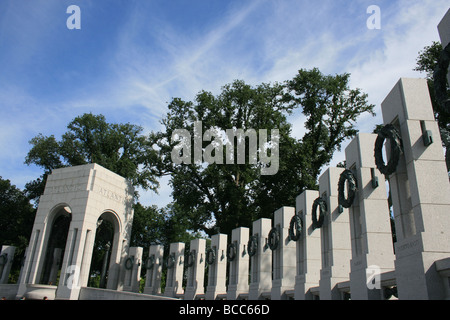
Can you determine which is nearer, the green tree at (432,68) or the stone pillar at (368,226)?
the stone pillar at (368,226)

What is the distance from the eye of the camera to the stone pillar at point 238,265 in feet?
70.8

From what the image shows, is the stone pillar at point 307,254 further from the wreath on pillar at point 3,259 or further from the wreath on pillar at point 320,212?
the wreath on pillar at point 3,259

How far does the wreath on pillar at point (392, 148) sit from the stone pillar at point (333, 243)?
4192 millimetres

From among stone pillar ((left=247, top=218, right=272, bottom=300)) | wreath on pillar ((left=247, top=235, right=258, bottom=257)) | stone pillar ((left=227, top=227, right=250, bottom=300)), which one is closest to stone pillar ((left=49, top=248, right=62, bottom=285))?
stone pillar ((left=227, top=227, right=250, bottom=300))

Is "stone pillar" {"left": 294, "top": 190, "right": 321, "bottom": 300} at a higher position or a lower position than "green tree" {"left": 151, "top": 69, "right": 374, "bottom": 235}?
lower

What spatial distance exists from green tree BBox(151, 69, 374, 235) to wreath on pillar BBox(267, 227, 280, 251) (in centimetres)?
1055

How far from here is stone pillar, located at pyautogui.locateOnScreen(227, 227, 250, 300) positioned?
70.8ft

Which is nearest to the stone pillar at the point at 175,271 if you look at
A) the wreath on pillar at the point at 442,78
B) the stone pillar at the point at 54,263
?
the stone pillar at the point at 54,263

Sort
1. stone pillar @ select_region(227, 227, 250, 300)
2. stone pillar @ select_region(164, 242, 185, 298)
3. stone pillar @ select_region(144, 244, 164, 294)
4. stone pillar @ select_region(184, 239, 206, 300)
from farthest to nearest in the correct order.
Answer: stone pillar @ select_region(144, 244, 164, 294)
stone pillar @ select_region(164, 242, 185, 298)
stone pillar @ select_region(184, 239, 206, 300)
stone pillar @ select_region(227, 227, 250, 300)

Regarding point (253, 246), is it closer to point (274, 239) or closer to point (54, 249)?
point (274, 239)

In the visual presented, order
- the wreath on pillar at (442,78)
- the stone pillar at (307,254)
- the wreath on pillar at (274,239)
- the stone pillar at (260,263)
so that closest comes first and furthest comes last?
the wreath on pillar at (442,78)
the stone pillar at (307,254)
the wreath on pillar at (274,239)
the stone pillar at (260,263)

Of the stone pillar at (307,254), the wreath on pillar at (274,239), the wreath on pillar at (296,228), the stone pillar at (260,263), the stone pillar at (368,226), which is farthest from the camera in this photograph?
the stone pillar at (260,263)

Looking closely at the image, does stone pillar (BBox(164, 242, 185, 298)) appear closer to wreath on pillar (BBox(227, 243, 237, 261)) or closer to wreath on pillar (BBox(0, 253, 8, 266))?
wreath on pillar (BBox(227, 243, 237, 261))

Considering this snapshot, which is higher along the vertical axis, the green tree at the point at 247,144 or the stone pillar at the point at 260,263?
the green tree at the point at 247,144
